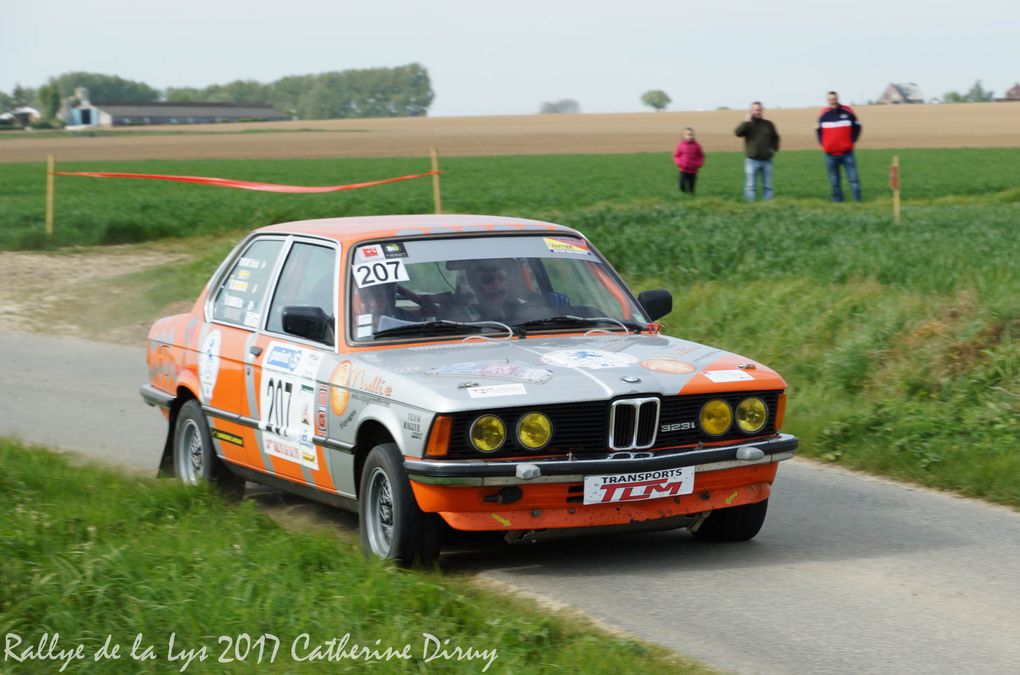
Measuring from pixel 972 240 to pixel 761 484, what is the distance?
10.5 m

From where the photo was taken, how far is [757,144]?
26109 millimetres

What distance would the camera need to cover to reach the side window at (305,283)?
723cm

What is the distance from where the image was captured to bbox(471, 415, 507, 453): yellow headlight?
5969 millimetres

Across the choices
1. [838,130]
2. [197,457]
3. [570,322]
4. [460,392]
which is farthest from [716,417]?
[838,130]

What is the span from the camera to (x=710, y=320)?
13.3 meters

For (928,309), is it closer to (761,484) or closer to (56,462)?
(761,484)

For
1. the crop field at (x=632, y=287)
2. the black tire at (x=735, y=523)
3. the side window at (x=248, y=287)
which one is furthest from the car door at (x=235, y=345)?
the black tire at (x=735, y=523)

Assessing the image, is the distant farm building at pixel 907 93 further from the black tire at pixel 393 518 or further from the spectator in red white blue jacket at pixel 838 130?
the black tire at pixel 393 518

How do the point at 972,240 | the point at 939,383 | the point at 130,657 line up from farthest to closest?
the point at 972,240 < the point at 939,383 < the point at 130,657

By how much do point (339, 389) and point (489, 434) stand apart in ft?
3.10

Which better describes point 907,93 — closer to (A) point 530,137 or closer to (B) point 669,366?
(A) point 530,137

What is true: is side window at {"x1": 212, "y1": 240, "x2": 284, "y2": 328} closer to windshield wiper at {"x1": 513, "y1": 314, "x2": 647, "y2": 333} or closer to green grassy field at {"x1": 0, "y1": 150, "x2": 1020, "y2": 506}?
windshield wiper at {"x1": 513, "y1": 314, "x2": 647, "y2": 333}

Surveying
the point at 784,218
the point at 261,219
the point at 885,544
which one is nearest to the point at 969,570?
the point at 885,544

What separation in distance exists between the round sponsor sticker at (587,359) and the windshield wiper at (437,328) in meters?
0.48
